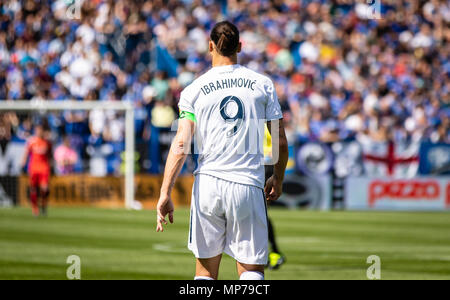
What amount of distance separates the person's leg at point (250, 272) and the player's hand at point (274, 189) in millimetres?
537

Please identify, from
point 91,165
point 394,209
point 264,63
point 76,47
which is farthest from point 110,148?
point 394,209

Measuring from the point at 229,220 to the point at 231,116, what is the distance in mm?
691

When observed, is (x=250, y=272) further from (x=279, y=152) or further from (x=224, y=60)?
(x=224, y=60)

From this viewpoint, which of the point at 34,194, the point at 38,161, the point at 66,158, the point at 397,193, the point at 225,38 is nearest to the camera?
the point at 225,38

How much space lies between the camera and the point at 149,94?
24.2 m

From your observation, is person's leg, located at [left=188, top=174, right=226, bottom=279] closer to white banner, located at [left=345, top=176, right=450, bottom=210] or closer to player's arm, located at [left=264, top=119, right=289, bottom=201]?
player's arm, located at [left=264, top=119, right=289, bottom=201]

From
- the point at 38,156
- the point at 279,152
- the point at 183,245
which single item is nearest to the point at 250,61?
the point at 38,156

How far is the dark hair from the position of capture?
5.86m

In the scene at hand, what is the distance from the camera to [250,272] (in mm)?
5902

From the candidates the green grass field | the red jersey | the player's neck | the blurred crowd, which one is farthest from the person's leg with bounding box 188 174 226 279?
the blurred crowd

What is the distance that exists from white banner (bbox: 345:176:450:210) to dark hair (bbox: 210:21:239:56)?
17374mm

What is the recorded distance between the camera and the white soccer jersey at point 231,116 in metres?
5.88

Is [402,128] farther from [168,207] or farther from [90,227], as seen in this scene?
[168,207]
